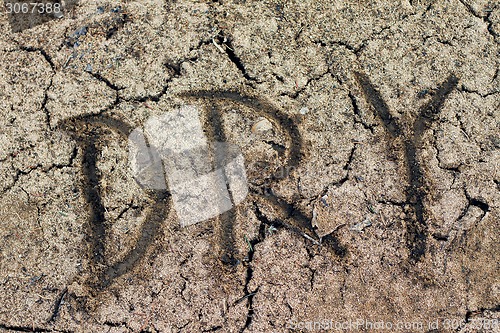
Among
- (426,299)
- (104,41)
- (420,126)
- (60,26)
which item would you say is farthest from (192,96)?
(426,299)

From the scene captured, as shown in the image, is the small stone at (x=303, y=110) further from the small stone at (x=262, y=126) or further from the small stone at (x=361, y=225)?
the small stone at (x=361, y=225)

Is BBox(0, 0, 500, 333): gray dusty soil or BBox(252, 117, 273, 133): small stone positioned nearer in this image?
BBox(0, 0, 500, 333): gray dusty soil

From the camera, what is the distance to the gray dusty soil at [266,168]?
2.32 m

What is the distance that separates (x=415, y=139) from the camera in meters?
2.44

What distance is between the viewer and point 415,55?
2.53 meters

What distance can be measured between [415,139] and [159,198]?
148cm

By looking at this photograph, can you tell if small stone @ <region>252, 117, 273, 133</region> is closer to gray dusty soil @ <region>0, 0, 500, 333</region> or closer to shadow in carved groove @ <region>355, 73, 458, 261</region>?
gray dusty soil @ <region>0, 0, 500, 333</region>

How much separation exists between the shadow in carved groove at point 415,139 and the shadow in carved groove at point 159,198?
0.41 m

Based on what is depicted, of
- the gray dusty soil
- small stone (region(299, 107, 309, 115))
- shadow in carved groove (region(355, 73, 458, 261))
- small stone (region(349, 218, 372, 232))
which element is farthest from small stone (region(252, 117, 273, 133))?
small stone (region(349, 218, 372, 232))

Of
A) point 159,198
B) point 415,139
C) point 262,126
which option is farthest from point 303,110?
point 159,198

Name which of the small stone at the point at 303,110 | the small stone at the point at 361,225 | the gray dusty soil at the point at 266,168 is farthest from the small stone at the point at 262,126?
the small stone at the point at 361,225

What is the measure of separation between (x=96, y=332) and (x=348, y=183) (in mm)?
1590

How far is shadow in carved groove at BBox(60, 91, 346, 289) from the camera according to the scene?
2.36m

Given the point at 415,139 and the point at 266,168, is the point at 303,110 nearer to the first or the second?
the point at 266,168
